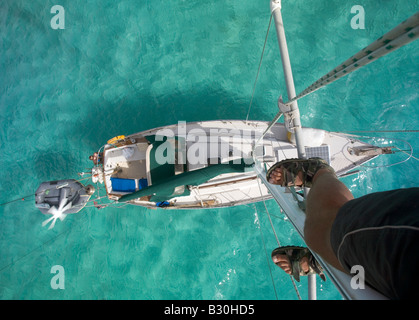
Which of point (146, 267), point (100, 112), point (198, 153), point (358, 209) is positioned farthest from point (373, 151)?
point (100, 112)

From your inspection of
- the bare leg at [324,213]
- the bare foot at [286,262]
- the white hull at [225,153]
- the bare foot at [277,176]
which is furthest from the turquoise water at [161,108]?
the bare leg at [324,213]

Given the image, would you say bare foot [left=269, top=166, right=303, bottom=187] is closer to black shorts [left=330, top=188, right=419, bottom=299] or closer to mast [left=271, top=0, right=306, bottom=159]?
mast [left=271, top=0, right=306, bottom=159]

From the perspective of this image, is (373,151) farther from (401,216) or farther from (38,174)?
(38,174)

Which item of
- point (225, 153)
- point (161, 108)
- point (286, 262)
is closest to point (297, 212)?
point (286, 262)

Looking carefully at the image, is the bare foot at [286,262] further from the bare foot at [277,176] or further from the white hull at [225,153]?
the white hull at [225,153]

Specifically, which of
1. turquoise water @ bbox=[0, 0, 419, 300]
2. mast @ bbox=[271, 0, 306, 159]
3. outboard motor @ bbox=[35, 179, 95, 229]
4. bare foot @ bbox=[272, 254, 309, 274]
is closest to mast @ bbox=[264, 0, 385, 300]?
mast @ bbox=[271, 0, 306, 159]
